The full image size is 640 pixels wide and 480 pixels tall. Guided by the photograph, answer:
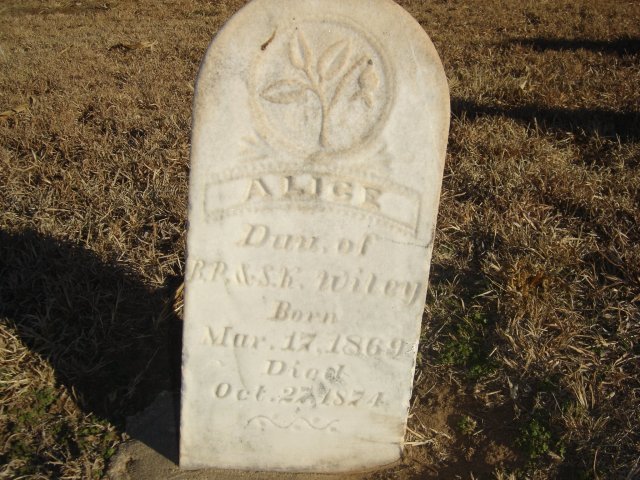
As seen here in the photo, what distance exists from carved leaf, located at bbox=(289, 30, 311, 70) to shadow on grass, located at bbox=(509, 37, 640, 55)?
16.3 ft

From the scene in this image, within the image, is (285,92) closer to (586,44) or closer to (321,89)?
(321,89)

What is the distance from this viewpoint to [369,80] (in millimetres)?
1662

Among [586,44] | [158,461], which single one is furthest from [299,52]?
[586,44]

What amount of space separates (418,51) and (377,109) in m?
0.17

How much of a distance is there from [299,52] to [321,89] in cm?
11

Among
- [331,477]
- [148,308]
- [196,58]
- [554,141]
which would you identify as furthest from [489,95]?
[331,477]

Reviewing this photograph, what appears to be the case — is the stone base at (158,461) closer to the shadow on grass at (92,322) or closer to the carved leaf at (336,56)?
the shadow on grass at (92,322)

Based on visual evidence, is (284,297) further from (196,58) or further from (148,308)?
(196,58)

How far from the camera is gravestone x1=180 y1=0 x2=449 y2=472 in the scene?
5.39 ft

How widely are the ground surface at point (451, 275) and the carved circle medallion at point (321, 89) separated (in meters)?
1.15

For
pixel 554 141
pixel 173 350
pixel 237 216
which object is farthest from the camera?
pixel 554 141

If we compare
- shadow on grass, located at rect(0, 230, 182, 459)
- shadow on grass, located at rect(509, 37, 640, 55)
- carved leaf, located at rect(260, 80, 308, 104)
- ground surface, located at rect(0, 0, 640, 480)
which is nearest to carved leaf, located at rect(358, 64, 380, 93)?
carved leaf, located at rect(260, 80, 308, 104)

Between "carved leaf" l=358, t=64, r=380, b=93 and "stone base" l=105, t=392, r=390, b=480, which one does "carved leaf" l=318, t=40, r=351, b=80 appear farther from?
"stone base" l=105, t=392, r=390, b=480

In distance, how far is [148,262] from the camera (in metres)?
2.98
